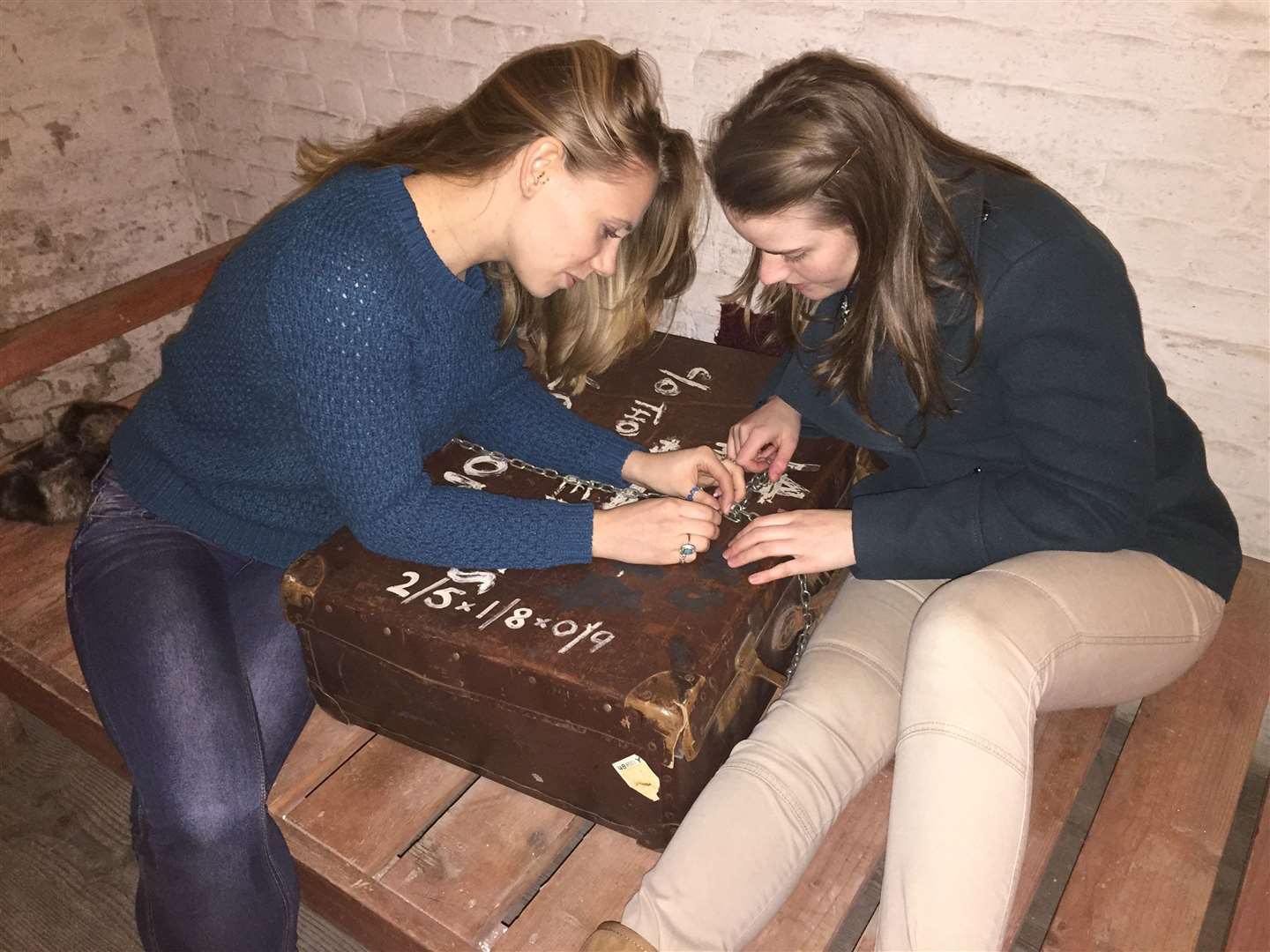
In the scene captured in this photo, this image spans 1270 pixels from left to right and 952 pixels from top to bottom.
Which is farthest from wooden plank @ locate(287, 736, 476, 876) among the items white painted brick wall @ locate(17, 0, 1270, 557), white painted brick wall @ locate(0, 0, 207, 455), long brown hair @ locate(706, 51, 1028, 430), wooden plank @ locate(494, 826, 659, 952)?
white painted brick wall @ locate(0, 0, 207, 455)

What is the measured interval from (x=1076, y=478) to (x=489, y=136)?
86 centimetres

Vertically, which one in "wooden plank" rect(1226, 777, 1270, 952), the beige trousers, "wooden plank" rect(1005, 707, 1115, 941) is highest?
the beige trousers

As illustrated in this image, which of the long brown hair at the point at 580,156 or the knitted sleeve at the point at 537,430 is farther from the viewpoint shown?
the knitted sleeve at the point at 537,430

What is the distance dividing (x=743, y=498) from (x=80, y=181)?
7.36 ft

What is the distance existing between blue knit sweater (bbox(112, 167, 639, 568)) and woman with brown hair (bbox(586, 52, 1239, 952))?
375 mm

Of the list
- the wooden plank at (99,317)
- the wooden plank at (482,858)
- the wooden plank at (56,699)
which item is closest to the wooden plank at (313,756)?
the wooden plank at (482,858)

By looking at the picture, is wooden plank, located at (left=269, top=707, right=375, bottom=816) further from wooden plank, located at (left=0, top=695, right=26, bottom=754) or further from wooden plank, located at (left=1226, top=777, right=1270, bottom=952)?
wooden plank, located at (left=1226, top=777, right=1270, bottom=952)

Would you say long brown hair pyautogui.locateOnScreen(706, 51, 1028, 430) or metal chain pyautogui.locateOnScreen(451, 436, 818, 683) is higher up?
long brown hair pyautogui.locateOnScreen(706, 51, 1028, 430)

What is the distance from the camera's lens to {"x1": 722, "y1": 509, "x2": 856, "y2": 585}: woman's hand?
1.27m

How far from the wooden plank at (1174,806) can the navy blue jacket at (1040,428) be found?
10.3 inches

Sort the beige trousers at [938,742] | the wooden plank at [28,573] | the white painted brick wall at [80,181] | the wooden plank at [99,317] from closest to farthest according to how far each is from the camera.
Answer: the beige trousers at [938,742] → the wooden plank at [28,573] → the wooden plank at [99,317] → the white painted brick wall at [80,181]

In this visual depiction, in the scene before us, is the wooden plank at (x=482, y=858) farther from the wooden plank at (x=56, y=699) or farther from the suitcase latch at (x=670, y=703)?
the wooden plank at (x=56, y=699)

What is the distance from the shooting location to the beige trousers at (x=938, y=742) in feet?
3.38

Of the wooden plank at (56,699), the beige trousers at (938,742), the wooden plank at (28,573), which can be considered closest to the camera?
the beige trousers at (938,742)
